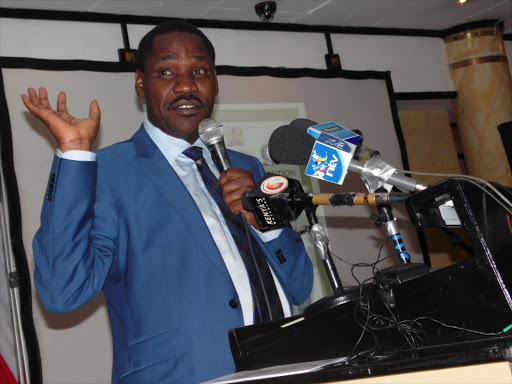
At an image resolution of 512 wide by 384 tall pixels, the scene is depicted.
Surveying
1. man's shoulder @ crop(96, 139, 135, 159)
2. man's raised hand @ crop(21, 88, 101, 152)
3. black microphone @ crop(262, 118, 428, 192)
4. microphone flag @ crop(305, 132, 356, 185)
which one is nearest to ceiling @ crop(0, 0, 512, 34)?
man's shoulder @ crop(96, 139, 135, 159)

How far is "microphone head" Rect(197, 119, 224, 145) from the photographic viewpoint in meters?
1.76

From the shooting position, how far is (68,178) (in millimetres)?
1599

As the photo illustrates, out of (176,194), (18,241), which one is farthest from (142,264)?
(18,241)

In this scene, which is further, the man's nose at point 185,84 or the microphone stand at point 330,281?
the man's nose at point 185,84

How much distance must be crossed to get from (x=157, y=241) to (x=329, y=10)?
4.06 meters

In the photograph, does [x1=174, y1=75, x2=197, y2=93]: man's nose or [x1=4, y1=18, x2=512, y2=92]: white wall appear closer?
[x1=174, y1=75, x2=197, y2=93]: man's nose

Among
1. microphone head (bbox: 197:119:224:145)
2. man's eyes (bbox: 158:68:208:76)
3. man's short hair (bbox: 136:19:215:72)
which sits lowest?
microphone head (bbox: 197:119:224:145)

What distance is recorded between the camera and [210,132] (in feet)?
5.91

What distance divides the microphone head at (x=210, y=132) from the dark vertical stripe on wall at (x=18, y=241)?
243 cm

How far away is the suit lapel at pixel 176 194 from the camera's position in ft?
5.83

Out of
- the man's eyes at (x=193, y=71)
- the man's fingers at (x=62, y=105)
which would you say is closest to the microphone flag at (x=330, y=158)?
the man's fingers at (x=62, y=105)

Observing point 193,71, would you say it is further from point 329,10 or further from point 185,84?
point 329,10

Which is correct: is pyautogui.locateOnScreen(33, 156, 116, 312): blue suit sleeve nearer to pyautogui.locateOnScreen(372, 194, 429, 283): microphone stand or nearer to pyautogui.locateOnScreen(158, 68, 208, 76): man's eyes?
pyautogui.locateOnScreen(158, 68, 208, 76): man's eyes

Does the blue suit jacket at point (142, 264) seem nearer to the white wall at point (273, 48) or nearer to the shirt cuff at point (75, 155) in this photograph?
the shirt cuff at point (75, 155)
